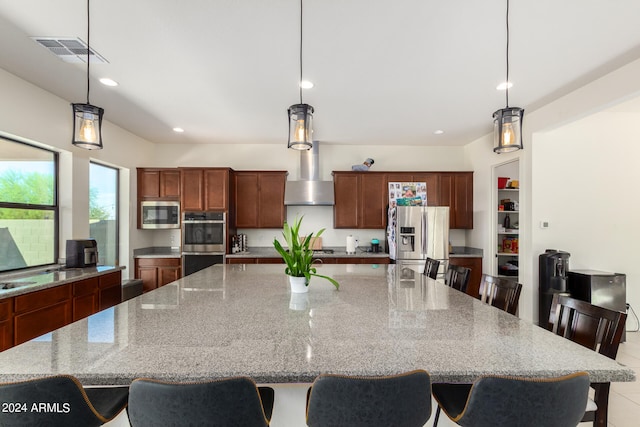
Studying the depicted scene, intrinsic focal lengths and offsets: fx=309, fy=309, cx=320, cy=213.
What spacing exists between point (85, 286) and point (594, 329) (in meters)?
4.03

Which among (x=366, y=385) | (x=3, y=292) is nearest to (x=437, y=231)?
(x=366, y=385)

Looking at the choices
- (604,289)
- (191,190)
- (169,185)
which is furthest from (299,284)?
(169,185)

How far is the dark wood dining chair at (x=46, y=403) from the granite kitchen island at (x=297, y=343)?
0.22 feet

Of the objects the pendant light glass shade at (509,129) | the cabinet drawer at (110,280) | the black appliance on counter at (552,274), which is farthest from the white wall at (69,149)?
the black appliance on counter at (552,274)

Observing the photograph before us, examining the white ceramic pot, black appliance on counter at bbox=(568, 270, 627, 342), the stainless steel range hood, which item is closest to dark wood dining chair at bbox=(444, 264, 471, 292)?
the white ceramic pot

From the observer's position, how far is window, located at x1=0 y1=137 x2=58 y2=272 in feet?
10.0

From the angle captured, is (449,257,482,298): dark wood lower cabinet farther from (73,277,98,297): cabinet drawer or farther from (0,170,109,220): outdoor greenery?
(0,170,109,220): outdoor greenery

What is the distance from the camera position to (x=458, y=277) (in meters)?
2.67

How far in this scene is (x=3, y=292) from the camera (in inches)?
90.8

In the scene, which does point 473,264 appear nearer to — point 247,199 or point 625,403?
point 625,403

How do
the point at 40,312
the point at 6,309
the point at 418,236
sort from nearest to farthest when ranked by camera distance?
1. the point at 6,309
2. the point at 40,312
3. the point at 418,236

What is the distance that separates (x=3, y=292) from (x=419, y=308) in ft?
9.78

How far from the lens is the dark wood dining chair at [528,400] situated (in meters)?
0.88

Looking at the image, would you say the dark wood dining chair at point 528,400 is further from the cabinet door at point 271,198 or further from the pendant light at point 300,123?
the cabinet door at point 271,198
